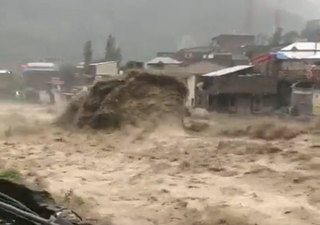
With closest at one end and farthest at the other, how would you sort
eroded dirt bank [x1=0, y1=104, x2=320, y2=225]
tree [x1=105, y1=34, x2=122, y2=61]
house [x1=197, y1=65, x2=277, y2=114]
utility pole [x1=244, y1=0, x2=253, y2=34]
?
eroded dirt bank [x1=0, y1=104, x2=320, y2=225], house [x1=197, y1=65, x2=277, y2=114], tree [x1=105, y1=34, x2=122, y2=61], utility pole [x1=244, y1=0, x2=253, y2=34]

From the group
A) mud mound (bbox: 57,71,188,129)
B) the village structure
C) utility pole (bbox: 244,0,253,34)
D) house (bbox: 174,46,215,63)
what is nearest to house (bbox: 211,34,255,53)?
house (bbox: 174,46,215,63)

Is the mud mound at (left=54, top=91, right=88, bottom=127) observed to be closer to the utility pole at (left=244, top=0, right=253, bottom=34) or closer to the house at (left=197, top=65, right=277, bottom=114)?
the house at (left=197, top=65, right=277, bottom=114)

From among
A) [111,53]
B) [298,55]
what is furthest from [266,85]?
[111,53]

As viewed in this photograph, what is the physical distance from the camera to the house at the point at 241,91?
2417 cm

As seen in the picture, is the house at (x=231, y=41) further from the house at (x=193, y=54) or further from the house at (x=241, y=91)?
Result: the house at (x=241, y=91)

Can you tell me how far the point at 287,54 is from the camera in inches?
1033

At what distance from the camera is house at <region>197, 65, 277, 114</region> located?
24172 millimetres

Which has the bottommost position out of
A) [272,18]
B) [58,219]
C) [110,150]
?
[110,150]

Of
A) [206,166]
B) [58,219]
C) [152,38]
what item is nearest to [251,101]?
[206,166]

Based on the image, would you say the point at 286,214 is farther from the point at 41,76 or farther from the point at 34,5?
the point at 34,5

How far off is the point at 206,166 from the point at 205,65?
22.2 m

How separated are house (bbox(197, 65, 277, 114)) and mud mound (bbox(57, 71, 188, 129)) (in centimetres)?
681

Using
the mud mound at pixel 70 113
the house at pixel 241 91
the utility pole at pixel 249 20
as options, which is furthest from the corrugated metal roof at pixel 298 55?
the utility pole at pixel 249 20

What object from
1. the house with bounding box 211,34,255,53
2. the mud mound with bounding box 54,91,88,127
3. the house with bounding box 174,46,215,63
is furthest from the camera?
the house with bounding box 211,34,255,53
